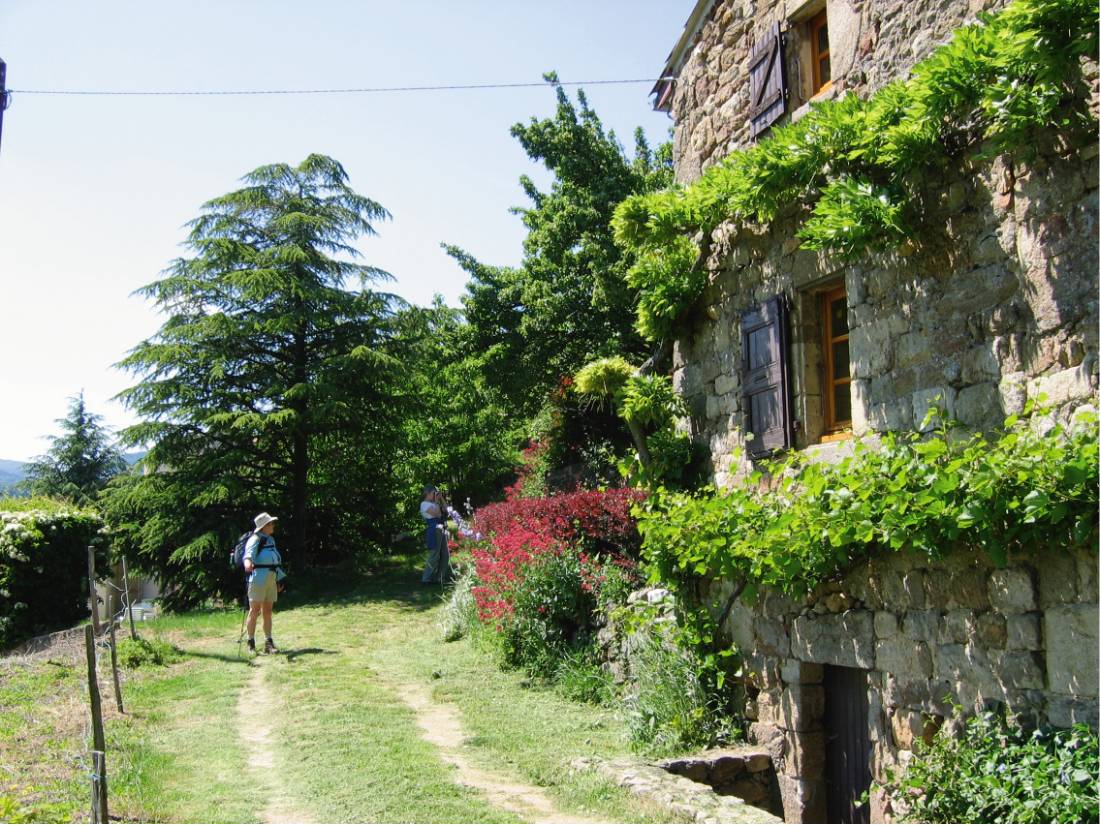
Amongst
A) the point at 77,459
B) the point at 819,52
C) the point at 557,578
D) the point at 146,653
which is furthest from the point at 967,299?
the point at 77,459

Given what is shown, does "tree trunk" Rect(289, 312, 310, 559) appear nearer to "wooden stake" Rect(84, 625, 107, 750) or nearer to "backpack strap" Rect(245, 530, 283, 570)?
"backpack strap" Rect(245, 530, 283, 570)

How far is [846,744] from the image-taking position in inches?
265

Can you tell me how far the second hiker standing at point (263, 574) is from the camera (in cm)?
1109

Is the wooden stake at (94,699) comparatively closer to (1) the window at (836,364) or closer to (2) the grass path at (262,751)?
(2) the grass path at (262,751)

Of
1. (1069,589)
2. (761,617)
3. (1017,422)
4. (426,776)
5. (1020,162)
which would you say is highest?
(1020,162)

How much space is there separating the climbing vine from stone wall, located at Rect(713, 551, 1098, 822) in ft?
7.33

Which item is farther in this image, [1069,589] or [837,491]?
[837,491]

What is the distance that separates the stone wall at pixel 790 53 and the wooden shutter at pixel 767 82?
106 mm

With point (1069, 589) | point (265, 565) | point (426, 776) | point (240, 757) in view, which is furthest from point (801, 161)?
point (265, 565)

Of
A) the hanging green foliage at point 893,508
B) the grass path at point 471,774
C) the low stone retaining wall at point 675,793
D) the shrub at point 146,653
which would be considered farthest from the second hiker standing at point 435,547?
the low stone retaining wall at point 675,793

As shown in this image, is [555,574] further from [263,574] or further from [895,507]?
[895,507]

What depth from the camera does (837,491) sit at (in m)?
5.95

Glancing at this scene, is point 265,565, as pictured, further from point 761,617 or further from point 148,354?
point 148,354

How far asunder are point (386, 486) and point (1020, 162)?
55.3 ft
